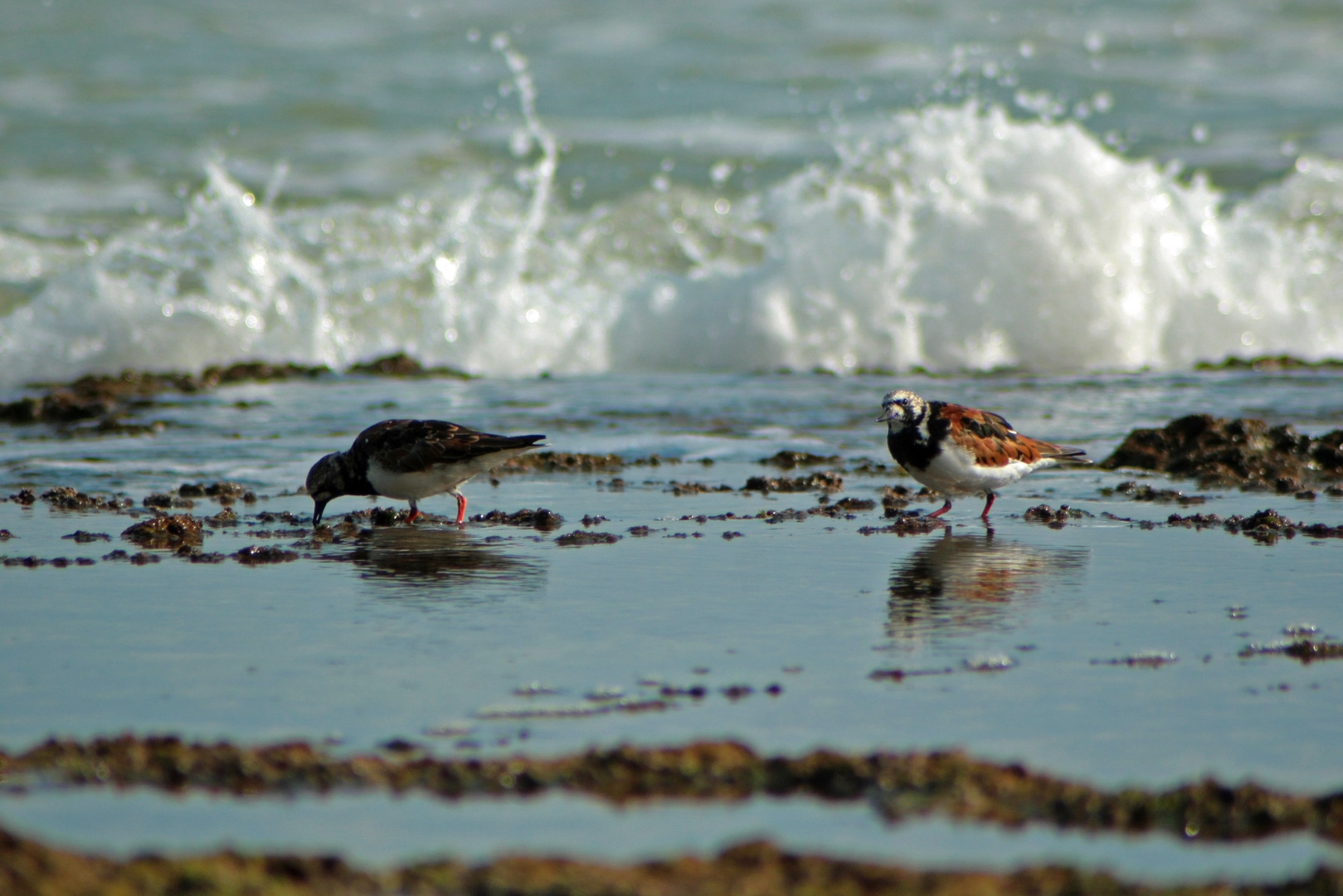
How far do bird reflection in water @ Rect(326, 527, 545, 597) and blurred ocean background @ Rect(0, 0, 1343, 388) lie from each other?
32.7ft

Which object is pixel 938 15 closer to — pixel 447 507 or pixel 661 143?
Result: pixel 661 143

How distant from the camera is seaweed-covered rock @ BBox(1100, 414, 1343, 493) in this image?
864cm

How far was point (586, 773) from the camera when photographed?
3.29 metres

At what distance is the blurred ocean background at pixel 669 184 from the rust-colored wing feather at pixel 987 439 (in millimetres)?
9171

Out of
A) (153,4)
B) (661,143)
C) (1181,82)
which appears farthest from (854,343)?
(153,4)

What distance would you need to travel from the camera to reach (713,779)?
10.7 ft

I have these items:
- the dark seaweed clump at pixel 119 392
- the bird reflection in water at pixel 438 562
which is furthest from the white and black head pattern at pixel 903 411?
the dark seaweed clump at pixel 119 392

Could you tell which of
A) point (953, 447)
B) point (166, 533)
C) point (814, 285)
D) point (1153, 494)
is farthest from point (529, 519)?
point (814, 285)

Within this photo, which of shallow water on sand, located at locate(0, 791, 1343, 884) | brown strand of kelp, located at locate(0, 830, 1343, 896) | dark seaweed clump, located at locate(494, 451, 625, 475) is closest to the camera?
brown strand of kelp, located at locate(0, 830, 1343, 896)

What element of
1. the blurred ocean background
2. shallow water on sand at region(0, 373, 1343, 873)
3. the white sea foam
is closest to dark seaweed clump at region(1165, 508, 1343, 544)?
shallow water on sand at region(0, 373, 1343, 873)

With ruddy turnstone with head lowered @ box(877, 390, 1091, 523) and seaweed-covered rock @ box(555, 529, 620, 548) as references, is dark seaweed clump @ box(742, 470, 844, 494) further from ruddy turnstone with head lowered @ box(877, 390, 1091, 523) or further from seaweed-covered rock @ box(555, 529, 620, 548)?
seaweed-covered rock @ box(555, 529, 620, 548)

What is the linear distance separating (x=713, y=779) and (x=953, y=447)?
440cm

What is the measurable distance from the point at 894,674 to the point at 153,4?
25571 millimetres

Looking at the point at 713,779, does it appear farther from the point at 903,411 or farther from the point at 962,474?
the point at 903,411
